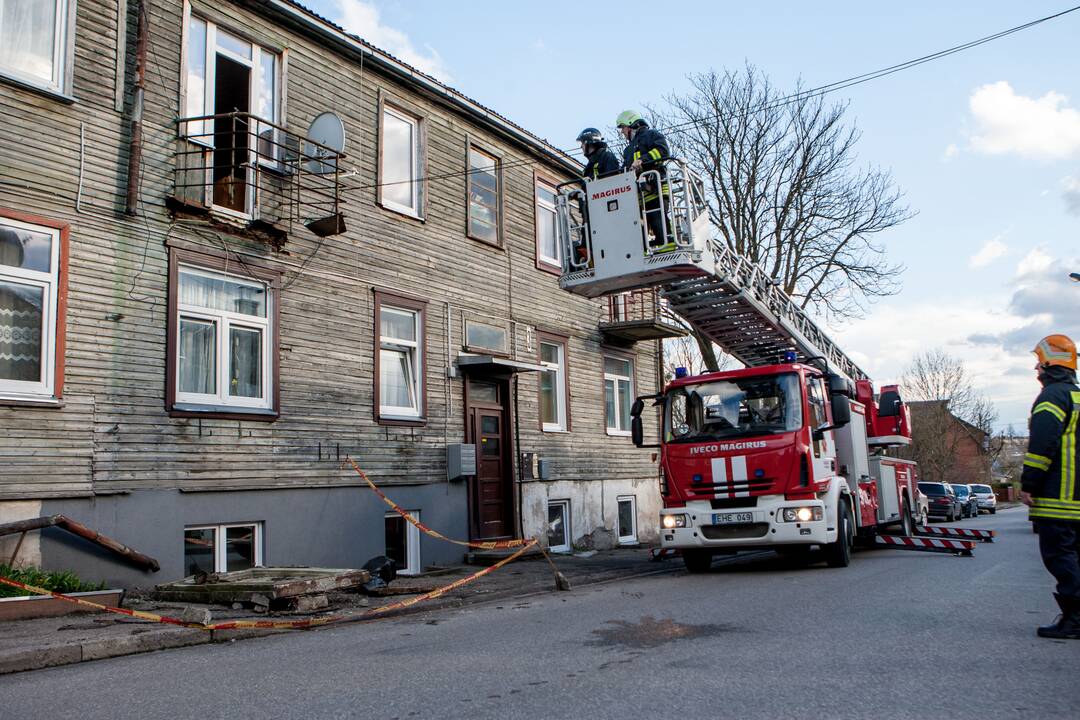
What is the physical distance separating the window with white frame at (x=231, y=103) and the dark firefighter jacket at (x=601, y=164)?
14.0 feet

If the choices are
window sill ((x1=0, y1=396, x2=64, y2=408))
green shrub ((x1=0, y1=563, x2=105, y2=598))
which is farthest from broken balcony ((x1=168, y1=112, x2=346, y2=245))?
green shrub ((x1=0, y1=563, x2=105, y2=598))

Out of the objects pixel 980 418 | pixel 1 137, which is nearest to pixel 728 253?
pixel 1 137

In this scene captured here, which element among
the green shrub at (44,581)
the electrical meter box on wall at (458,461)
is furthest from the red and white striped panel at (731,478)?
the green shrub at (44,581)

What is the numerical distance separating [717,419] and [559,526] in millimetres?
6128

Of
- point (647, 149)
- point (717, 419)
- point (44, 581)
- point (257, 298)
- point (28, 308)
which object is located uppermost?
point (647, 149)

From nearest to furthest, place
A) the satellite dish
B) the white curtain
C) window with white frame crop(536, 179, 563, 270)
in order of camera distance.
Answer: the white curtain < the satellite dish < window with white frame crop(536, 179, 563, 270)

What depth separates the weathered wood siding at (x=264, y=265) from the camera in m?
9.74

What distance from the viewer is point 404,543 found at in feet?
46.0

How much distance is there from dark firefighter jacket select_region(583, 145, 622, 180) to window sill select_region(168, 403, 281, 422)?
17.7 feet

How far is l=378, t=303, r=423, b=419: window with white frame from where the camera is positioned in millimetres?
13922

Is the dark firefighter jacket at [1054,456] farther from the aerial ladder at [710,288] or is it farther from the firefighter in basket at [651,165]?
the firefighter in basket at [651,165]

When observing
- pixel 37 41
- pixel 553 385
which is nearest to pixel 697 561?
pixel 553 385

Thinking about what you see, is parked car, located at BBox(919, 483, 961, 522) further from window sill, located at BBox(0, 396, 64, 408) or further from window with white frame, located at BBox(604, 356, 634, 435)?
window sill, located at BBox(0, 396, 64, 408)

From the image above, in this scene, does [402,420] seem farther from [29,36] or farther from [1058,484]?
[1058,484]
